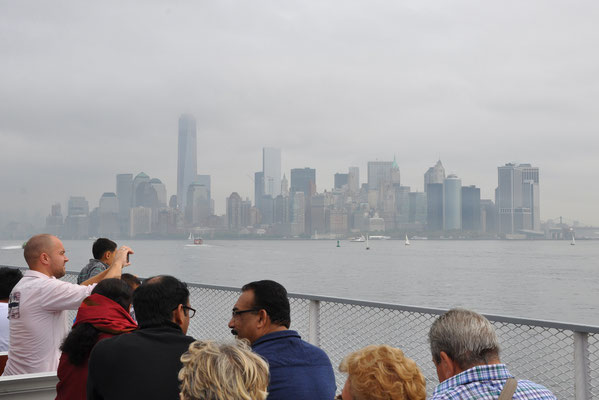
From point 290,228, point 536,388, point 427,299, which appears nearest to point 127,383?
point 536,388

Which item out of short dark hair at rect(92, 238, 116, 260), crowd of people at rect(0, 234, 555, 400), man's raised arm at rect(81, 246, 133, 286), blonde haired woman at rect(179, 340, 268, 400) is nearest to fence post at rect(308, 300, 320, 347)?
man's raised arm at rect(81, 246, 133, 286)

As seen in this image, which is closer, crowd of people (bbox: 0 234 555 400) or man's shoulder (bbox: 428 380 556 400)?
crowd of people (bbox: 0 234 555 400)

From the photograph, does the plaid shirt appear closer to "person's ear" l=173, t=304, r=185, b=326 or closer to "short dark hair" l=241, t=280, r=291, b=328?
"short dark hair" l=241, t=280, r=291, b=328

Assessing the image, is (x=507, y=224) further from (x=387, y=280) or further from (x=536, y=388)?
(x=536, y=388)

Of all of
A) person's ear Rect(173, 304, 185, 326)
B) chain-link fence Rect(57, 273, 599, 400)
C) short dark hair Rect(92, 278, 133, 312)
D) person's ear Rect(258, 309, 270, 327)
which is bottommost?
chain-link fence Rect(57, 273, 599, 400)

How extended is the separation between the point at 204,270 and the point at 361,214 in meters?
105

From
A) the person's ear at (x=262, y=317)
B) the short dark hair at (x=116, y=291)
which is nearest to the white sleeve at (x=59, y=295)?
the short dark hair at (x=116, y=291)

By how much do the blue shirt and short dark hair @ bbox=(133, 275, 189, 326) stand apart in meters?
0.42

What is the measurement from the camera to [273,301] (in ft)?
10.4

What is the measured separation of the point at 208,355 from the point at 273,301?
120 cm

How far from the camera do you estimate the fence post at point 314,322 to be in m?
4.82

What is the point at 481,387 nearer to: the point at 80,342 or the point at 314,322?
the point at 80,342

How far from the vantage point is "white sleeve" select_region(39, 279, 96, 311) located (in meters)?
3.76

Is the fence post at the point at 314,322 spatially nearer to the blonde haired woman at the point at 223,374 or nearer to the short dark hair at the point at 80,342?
the short dark hair at the point at 80,342
